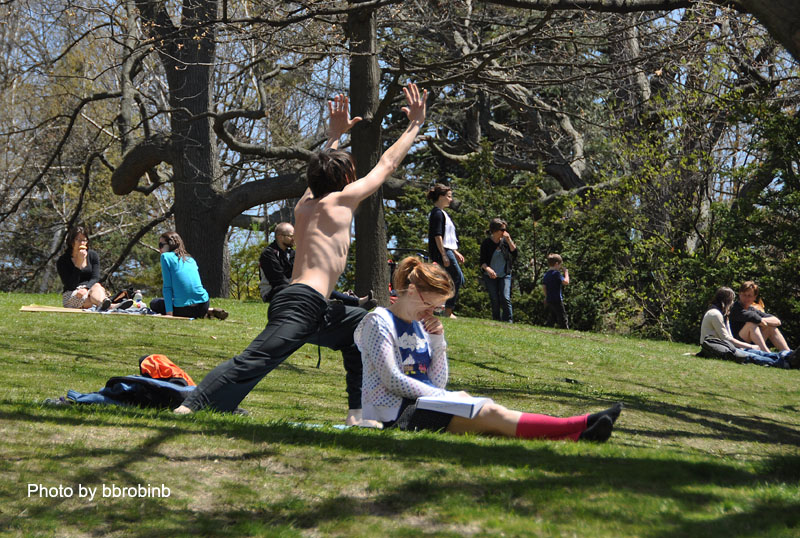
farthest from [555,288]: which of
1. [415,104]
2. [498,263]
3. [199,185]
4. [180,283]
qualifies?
[415,104]

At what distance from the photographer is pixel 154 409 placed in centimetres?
549

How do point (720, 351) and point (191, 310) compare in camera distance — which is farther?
point (720, 351)

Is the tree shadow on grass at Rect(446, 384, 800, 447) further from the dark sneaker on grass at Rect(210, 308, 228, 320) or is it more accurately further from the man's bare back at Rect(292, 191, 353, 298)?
the dark sneaker on grass at Rect(210, 308, 228, 320)

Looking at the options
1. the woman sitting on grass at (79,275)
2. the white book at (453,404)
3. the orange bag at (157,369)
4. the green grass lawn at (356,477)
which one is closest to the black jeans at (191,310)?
the woman sitting on grass at (79,275)

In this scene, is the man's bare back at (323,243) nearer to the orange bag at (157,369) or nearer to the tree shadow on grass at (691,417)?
the orange bag at (157,369)

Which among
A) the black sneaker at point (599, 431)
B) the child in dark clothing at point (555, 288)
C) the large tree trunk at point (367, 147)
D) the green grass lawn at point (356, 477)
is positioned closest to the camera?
the green grass lawn at point (356, 477)

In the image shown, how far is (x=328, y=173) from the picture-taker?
5594 millimetres

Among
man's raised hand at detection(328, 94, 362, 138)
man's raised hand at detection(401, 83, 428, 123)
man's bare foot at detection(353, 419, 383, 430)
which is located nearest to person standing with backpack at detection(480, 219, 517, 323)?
man's raised hand at detection(328, 94, 362, 138)

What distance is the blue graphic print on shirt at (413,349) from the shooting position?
5.32 m

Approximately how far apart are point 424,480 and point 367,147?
11.5 metres

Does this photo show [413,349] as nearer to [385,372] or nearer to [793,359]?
[385,372]

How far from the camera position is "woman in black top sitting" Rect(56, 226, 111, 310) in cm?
1393

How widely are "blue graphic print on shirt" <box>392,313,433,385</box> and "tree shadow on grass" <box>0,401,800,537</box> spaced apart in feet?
1.55

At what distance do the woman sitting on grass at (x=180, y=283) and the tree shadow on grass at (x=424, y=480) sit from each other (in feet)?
25.6
